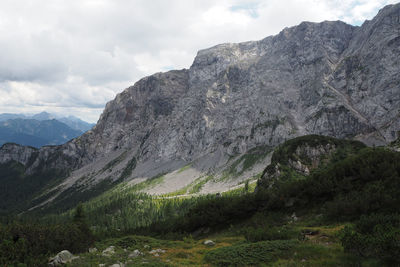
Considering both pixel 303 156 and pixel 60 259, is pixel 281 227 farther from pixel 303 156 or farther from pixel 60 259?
pixel 303 156

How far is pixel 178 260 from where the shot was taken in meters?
26.1

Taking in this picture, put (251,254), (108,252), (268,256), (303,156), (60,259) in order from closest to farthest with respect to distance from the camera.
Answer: (268,256)
(251,254)
(60,259)
(108,252)
(303,156)

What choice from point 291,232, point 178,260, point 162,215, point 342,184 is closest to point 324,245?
point 291,232

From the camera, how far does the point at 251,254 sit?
23.7 metres

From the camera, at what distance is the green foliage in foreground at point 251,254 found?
22378mm

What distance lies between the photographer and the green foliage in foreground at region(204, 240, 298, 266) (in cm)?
2238

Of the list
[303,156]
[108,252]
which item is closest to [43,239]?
[108,252]

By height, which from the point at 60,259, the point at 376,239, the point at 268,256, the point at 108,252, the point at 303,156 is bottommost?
the point at 108,252

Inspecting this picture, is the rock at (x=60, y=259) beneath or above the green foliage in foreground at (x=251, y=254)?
above

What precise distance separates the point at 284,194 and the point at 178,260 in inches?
1168

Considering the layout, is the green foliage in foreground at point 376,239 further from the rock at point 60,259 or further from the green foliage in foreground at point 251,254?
the rock at point 60,259

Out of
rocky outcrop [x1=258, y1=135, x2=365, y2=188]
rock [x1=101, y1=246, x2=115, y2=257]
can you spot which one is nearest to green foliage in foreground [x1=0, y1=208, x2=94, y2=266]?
rock [x1=101, y1=246, x2=115, y2=257]

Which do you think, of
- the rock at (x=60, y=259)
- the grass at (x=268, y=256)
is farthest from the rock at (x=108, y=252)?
the rock at (x=60, y=259)

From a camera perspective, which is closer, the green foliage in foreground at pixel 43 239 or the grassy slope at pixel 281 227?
the grassy slope at pixel 281 227
